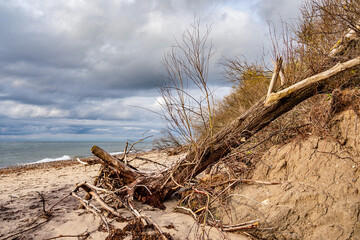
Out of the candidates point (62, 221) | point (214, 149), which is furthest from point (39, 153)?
point (214, 149)

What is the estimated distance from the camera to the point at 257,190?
309 cm

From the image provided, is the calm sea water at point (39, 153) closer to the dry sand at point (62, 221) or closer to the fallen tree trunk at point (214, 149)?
the fallen tree trunk at point (214, 149)

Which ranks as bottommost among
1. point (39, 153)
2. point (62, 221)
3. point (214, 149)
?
point (39, 153)

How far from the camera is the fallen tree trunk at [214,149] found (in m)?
3.33

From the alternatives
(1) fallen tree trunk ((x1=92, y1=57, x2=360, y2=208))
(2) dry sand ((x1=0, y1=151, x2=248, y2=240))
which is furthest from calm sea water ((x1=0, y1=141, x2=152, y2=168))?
(2) dry sand ((x1=0, y1=151, x2=248, y2=240))

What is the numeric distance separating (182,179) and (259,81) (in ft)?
16.4

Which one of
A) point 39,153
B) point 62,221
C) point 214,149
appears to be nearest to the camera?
point 62,221

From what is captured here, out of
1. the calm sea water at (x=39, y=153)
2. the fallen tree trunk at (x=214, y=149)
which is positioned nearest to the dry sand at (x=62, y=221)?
the fallen tree trunk at (x=214, y=149)

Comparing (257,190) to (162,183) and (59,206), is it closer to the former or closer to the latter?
(162,183)

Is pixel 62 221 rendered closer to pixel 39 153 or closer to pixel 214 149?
pixel 214 149

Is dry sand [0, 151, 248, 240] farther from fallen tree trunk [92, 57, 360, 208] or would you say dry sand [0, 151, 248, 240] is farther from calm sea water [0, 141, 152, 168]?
calm sea water [0, 141, 152, 168]

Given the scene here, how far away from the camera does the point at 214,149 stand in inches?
145

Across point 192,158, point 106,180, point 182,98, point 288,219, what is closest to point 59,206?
point 106,180

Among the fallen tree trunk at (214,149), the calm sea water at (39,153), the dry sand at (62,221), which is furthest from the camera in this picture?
the calm sea water at (39,153)
